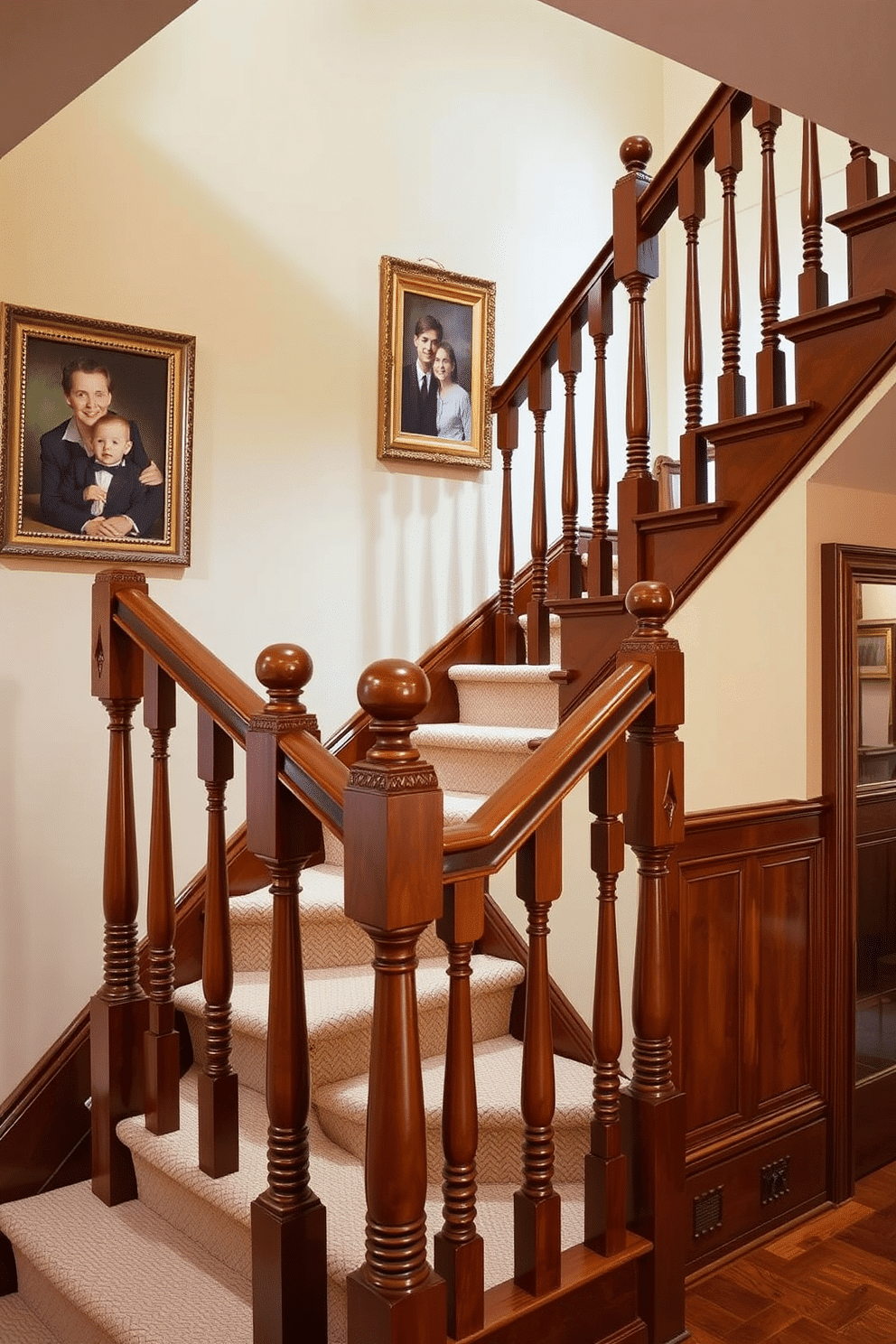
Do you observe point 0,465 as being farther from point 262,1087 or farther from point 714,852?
point 714,852

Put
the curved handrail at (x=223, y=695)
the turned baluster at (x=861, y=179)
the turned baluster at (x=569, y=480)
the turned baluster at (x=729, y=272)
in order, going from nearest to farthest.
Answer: the curved handrail at (x=223, y=695) < the turned baluster at (x=861, y=179) < the turned baluster at (x=729, y=272) < the turned baluster at (x=569, y=480)

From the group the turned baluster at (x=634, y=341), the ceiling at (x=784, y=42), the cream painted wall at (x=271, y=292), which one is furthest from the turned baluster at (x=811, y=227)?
the cream painted wall at (x=271, y=292)

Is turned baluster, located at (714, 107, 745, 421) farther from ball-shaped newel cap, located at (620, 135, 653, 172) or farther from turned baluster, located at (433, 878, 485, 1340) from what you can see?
turned baluster, located at (433, 878, 485, 1340)

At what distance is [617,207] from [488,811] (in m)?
2.03

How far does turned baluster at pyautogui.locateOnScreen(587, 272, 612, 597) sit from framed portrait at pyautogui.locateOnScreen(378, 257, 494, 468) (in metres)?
0.74

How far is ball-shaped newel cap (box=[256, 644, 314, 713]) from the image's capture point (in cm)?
175

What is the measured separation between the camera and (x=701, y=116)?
2869 millimetres

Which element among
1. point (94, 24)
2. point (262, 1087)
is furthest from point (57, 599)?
point (94, 24)

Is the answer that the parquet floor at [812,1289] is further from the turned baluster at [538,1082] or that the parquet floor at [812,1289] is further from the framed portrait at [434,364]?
the framed portrait at [434,364]

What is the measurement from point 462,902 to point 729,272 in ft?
6.52

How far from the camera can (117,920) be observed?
2344mm

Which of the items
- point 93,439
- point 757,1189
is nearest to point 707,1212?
point 757,1189

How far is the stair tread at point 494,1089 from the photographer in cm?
229

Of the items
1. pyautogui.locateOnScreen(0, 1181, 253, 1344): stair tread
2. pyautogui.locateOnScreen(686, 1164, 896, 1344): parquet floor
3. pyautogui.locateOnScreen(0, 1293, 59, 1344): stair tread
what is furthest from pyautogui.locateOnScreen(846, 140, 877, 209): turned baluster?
pyautogui.locateOnScreen(0, 1293, 59, 1344): stair tread
